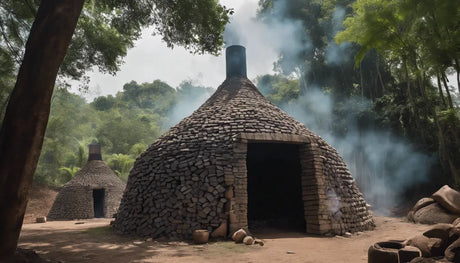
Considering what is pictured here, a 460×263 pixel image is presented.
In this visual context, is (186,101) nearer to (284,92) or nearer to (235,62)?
(284,92)

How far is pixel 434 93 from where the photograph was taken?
54.1 feet

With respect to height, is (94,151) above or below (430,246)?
above

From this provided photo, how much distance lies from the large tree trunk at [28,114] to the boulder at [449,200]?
10.8m

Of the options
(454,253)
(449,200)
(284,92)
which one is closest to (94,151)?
(284,92)

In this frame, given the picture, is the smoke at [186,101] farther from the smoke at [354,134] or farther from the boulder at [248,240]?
the boulder at [248,240]

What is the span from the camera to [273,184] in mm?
11781

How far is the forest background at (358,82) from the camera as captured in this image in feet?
32.8

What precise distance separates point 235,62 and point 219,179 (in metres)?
5.67

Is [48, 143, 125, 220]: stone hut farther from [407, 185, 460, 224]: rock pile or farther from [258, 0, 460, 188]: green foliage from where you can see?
[407, 185, 460, 224]: rock pile

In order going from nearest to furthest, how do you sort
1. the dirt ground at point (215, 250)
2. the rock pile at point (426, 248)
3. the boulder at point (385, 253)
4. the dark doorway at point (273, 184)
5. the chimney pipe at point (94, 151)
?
the rock pile at point (426, 248), the boulder at point (385, 253), the dirt ground at point (215, 250), the dark doorway at point (273, 184), the chimney pipe at point (94, 151)

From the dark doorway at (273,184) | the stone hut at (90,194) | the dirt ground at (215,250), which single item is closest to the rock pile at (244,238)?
the dirt ground at (215,250)

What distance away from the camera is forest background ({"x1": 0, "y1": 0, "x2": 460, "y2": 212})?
999 centimetres

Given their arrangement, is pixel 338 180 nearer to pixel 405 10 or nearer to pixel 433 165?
pixel 405 10

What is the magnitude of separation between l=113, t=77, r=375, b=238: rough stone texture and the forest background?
13.2ft
